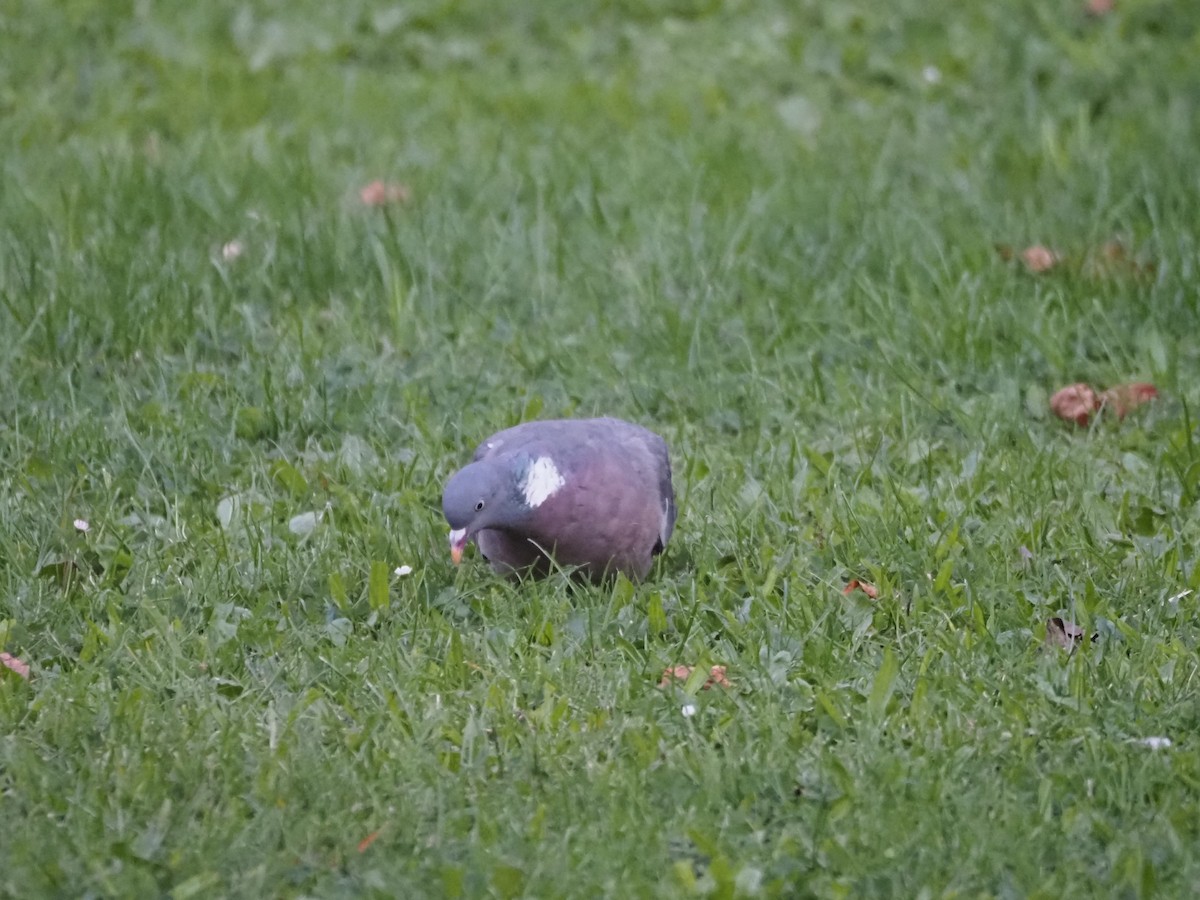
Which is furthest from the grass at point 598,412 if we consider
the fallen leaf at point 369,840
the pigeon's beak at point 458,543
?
the pigeon's beak at point 458,543

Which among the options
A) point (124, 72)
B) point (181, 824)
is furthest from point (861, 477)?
point (124, 72)

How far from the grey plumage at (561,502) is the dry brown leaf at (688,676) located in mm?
386

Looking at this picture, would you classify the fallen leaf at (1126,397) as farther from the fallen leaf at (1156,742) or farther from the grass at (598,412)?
the fallen leaf at (1156,742)

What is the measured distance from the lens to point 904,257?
5.17 meters

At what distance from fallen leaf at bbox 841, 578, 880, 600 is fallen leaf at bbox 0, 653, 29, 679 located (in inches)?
70.4

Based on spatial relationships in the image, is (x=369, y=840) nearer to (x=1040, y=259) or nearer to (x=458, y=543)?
(x=458, y=543)

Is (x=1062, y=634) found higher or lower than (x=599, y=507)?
lower

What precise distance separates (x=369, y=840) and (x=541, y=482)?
3.28 ft

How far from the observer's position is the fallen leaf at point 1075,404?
4.48 m


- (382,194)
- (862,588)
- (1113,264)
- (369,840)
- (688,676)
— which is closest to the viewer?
(369,840)

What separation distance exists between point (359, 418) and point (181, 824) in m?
Result: 1.83

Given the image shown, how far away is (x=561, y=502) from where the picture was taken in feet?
11.5

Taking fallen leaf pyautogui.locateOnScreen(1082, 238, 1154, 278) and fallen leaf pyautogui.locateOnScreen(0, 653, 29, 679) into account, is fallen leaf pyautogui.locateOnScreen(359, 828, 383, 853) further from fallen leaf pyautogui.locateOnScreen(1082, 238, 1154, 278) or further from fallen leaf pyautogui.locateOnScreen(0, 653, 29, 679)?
fallen leaf pyautogui.locateOnScreen(1082, 238, 1154, 278)

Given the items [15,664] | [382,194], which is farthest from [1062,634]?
[382,194]
